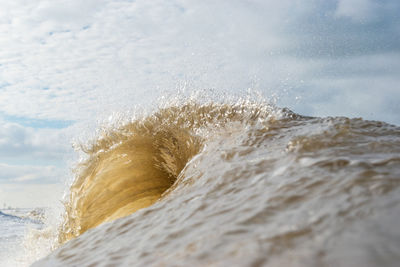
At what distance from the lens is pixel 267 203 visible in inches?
53.8

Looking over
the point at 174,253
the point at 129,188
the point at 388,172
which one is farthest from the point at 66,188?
the point at 388,172

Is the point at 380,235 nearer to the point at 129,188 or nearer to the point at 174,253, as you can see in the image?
the point at 174,253

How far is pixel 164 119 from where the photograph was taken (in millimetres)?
3604

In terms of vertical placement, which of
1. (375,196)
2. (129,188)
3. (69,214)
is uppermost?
(375,196)

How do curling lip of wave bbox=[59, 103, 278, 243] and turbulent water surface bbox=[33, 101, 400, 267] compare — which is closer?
turbulent water surface bbox=[33, 101, 400, 267]

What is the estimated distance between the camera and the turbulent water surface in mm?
1011

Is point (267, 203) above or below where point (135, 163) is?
above

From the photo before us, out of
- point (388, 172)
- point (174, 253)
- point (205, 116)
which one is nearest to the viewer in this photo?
point (174, 253)

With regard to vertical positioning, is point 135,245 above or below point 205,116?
below

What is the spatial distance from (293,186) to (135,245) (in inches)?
25.3

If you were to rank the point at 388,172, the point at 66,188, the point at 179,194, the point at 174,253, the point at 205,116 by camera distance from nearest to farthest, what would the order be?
the point at 174,253 < the point at 388,172 < the point at 179,194 < the point at 205,116 < the point at 66,188

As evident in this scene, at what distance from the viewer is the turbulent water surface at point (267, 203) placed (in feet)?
3.32

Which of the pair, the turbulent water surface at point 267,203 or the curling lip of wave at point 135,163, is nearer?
the turbulent water surface at point 267,203

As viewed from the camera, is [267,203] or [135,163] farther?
[135,163]
